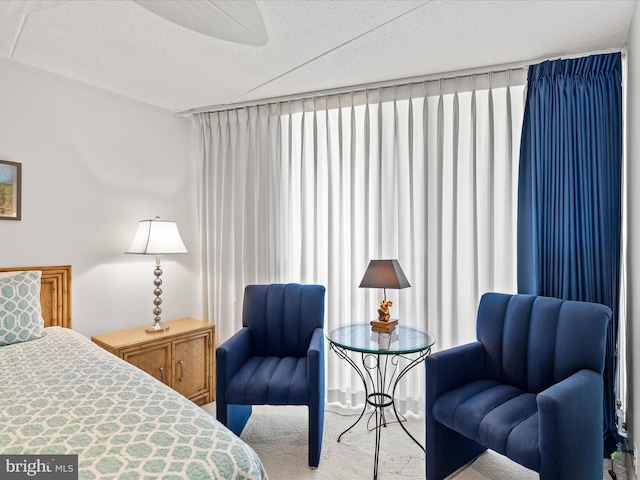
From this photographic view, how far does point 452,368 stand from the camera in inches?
80.5

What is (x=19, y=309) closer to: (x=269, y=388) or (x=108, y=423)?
(x=108, y=423)

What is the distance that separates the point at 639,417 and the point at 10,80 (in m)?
4.14

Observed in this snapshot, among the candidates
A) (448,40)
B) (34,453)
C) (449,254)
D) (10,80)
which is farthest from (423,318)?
(10,80)

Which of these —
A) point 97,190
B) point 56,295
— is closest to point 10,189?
point 97,190

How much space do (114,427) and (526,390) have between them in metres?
2.04

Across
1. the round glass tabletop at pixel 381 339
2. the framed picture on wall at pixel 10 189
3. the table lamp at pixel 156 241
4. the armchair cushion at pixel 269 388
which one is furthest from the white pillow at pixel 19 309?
the round glass tabletop at pixel 381 339

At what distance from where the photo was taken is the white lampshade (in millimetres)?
2795

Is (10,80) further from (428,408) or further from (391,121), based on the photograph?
(428,408)

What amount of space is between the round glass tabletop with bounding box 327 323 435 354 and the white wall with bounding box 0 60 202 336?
178cm

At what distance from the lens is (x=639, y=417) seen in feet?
5.75

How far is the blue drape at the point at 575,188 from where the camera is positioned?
7.23ft

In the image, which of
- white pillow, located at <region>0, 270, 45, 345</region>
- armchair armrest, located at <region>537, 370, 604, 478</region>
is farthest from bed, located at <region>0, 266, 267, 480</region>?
armchair armrest, located at <region>537, 370, 604, 478</region>

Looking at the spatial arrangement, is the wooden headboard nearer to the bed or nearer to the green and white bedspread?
the bed

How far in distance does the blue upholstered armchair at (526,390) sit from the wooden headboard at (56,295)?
8.39 feet
